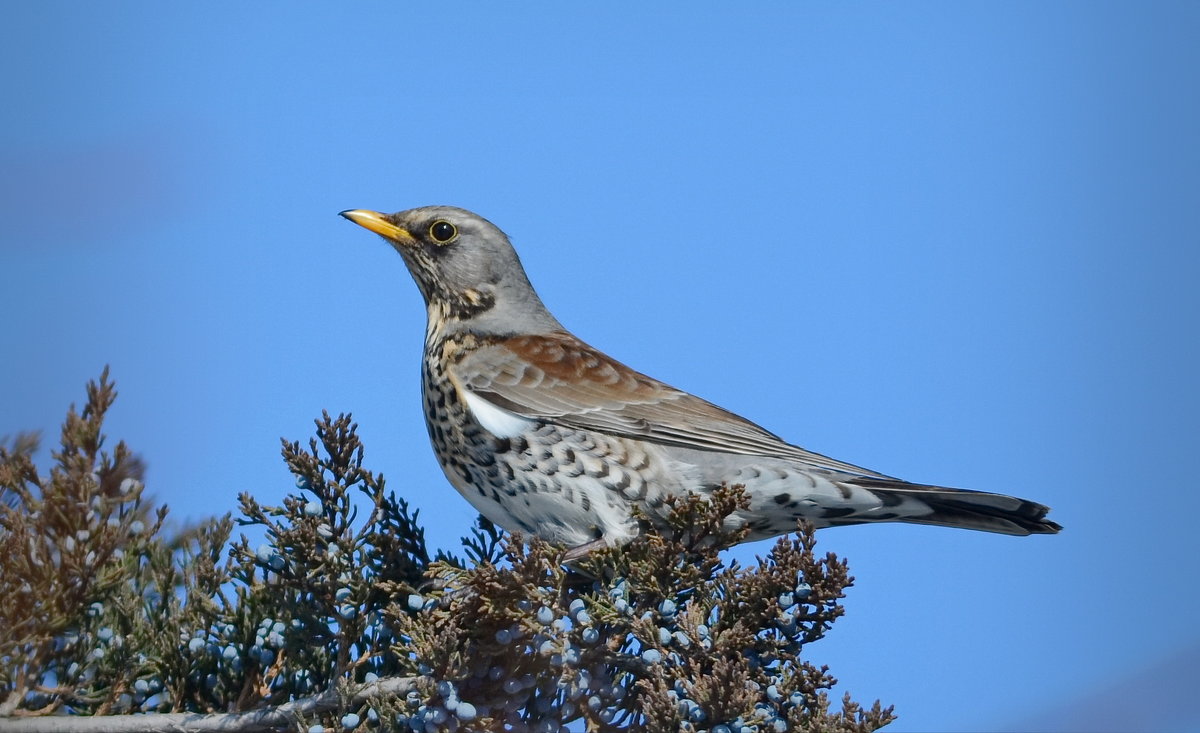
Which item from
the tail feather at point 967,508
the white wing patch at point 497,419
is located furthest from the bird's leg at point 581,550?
the tail feather at point 967,508

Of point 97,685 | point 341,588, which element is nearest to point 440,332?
point 341,588

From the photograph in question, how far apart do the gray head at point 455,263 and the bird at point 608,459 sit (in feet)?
0.84

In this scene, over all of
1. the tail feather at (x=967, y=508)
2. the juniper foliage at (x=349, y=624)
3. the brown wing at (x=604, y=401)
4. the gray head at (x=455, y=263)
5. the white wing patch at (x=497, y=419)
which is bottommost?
the juniper foliage at (x=349, y=624)

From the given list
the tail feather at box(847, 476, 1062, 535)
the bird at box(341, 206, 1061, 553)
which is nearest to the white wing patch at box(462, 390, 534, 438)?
the bird at box(341, 206, 1061, 553)

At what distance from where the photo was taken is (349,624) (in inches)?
145

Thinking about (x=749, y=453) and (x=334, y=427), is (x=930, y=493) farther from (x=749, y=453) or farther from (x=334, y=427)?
(x=334, y=427)

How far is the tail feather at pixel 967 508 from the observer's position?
14.5 feet

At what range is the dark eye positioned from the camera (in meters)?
5.99

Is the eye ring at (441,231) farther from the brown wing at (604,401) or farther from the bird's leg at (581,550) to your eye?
the bird's leg at (581,550)

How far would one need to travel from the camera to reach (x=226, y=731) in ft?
11.2

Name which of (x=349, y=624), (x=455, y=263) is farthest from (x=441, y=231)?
(x=349, y=624)

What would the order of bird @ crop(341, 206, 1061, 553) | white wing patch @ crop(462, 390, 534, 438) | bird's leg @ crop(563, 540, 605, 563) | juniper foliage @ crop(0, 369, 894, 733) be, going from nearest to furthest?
juniper foliage @ crop(0, 369, 894, 733)
bird's leg @ crop(563, 540, 605, 563)
bird @ crop(341, 206, 1061, 553)
white wing patch @ crop(462, 390, 534, 438)

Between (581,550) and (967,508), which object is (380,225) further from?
(967,508)

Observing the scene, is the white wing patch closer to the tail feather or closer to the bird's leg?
the bird's leg
